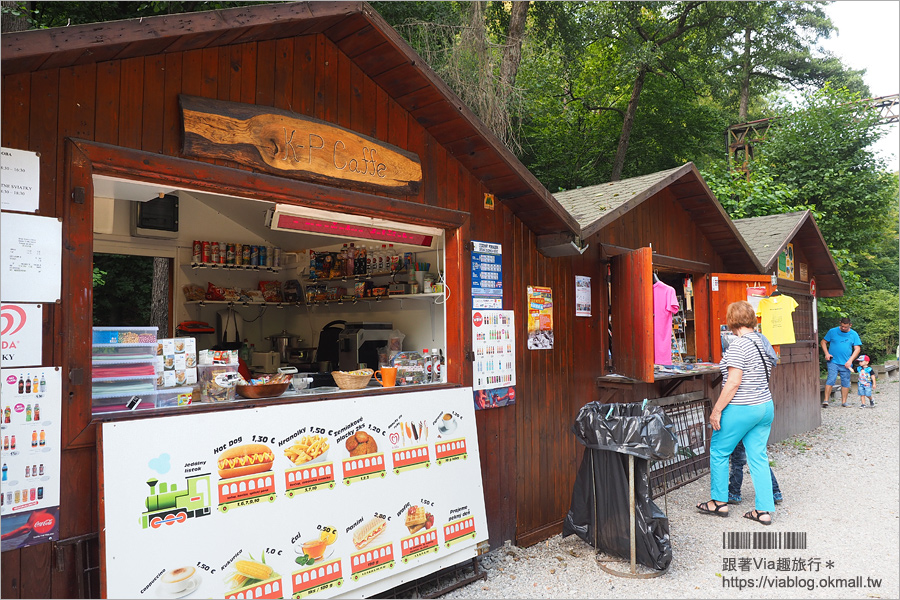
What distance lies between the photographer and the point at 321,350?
767cm

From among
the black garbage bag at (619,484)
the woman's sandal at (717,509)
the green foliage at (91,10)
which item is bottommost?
the woman's sandal at (717,509)

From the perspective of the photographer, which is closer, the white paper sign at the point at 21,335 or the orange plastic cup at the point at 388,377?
the white paper sign at the point at 21,335

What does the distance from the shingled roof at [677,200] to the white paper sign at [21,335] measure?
13.0ft

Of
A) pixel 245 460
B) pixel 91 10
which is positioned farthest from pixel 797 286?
pixel 91 10

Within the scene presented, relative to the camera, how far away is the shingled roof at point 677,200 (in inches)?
229

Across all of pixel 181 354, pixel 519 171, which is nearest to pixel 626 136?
pixel 519 171

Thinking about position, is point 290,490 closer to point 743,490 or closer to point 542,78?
point 743,490

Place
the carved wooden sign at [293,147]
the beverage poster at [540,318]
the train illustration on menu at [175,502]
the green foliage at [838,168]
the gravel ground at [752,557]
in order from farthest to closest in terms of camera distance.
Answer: the green foliage at [838,168] → the beverage poster at [540,318] → the gravel ground at [752,557] → the carved wooden sign at [293,147] → the train illustration on menu at [175,502]

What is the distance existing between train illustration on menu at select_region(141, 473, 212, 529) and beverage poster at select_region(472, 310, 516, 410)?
7.25 feet

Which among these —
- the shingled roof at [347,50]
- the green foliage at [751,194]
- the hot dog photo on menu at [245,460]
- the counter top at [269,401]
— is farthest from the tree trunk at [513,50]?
the hot dog photo on menu at [245,460]

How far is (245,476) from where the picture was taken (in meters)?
3.31

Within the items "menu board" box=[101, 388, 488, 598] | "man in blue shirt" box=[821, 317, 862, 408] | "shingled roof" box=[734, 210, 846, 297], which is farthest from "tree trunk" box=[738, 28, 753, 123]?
"menu board" box=[101, 388, 488, 598]

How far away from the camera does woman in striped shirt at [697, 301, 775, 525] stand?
5.36m

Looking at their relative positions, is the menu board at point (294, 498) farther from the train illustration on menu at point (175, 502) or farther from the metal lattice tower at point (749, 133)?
the metal lattice tower at point (749, 133)
